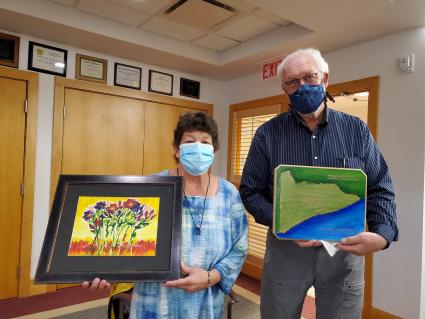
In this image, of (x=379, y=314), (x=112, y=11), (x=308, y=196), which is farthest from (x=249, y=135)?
(x=308, y=196)

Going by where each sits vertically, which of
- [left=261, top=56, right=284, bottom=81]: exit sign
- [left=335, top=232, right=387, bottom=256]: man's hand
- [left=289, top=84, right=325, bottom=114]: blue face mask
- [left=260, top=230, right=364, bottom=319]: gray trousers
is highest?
[left=261, top=56, right=284, bottom=81]: exit sign

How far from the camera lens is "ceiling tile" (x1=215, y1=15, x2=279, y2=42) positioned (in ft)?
9.14

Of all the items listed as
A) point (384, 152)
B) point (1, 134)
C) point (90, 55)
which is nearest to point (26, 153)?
point (1, 134)

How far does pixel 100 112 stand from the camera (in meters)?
3.30

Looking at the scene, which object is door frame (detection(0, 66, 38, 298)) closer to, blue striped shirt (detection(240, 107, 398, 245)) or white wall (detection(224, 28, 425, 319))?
blue striped shirt (detection(240, 107, 398, 245))

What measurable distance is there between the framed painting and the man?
5.8 inches

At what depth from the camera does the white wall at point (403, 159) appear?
2369 millimetres

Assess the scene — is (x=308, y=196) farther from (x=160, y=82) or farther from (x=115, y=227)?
(x=160, y=82)

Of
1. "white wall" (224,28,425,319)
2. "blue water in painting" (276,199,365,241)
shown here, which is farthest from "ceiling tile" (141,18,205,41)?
"blue water in painting" (276,199,365,241)

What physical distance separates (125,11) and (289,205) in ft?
7.65

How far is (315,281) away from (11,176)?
2763 mm

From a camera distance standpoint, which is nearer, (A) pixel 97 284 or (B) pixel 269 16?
(A) pixel 97 284

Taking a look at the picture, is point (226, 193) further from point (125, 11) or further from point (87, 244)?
point (125, 11)

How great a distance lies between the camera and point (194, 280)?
106 cm
